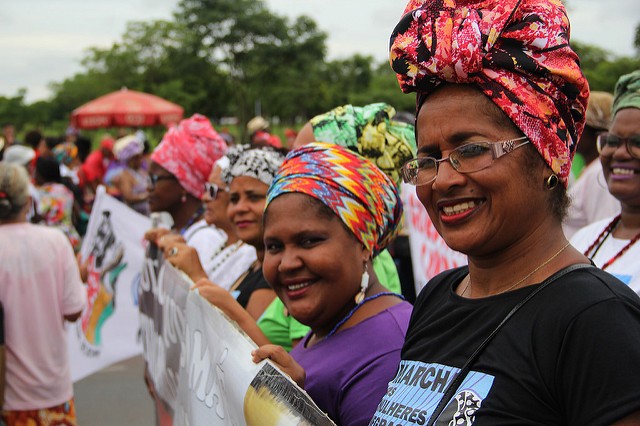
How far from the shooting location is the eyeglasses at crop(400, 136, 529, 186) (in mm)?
1658

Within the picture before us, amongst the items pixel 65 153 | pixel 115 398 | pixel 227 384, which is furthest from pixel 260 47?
pixel 227 384

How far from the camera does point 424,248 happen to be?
514cm

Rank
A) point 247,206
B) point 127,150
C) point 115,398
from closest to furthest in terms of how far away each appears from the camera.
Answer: point 247,206 → point 115,398 → point 127,150

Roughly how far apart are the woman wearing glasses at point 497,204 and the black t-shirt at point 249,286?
64.8 inches

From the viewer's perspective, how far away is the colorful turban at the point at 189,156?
5.52 metres

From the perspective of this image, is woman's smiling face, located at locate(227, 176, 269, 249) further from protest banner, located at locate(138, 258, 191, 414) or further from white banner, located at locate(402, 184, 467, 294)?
white banner, located at locate(402, 184, 467, 294)

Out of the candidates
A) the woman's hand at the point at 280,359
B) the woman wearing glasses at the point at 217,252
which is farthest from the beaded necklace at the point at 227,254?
the woman's hand at the point at 280,359

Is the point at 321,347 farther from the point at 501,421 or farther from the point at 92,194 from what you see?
the point at 92,194

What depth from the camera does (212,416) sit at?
2.63 meters

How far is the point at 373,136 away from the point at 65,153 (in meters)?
12.1

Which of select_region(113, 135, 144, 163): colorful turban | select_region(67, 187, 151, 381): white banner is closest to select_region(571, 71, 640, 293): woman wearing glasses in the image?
select_region(67, 187, 151, 381): white banner

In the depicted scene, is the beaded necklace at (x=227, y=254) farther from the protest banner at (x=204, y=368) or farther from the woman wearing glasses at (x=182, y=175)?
the woman wearing glasses at (x=182, y=175)

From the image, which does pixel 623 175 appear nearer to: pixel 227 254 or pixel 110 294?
pixel 227 254

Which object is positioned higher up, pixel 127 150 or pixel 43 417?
pixel 43 417
